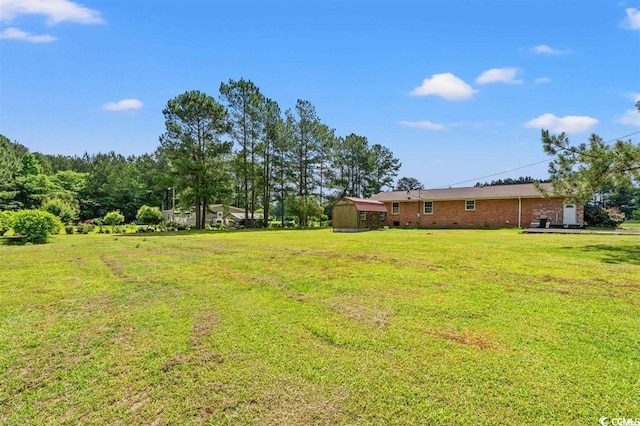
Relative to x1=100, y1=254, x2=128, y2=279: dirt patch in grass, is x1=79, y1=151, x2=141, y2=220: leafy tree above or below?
above

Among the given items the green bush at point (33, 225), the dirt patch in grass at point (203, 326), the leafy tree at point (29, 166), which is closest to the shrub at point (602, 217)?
the dirt patch in grass at point (203, 326)

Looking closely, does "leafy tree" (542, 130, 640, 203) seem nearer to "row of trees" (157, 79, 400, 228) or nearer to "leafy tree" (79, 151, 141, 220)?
"row of trees" (157, 79, 400, 228)

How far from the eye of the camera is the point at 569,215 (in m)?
22.3

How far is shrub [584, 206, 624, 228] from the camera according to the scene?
76.4ft

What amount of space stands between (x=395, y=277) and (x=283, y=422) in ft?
15.3

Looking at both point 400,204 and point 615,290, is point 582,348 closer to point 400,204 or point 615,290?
point 615,290

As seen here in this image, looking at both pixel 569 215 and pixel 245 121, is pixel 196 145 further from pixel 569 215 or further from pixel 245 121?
pixel 569 215

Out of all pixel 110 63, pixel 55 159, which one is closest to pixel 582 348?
pixel 110 63

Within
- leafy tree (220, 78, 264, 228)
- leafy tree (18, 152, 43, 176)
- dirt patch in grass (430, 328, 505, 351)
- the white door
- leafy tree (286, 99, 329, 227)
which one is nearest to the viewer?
dirt patch in grass (430, 328, 505, 351)

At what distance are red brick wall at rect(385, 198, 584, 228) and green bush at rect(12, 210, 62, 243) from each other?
78.3 ft

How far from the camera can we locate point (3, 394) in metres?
2.73

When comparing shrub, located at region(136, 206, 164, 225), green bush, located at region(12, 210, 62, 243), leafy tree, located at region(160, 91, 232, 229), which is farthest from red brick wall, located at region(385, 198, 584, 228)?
shrub, located at region(136, 206, 164, 225)

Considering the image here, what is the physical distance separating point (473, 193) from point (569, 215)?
21.1 feet

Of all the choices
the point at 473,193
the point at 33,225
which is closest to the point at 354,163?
the point at 473,193
